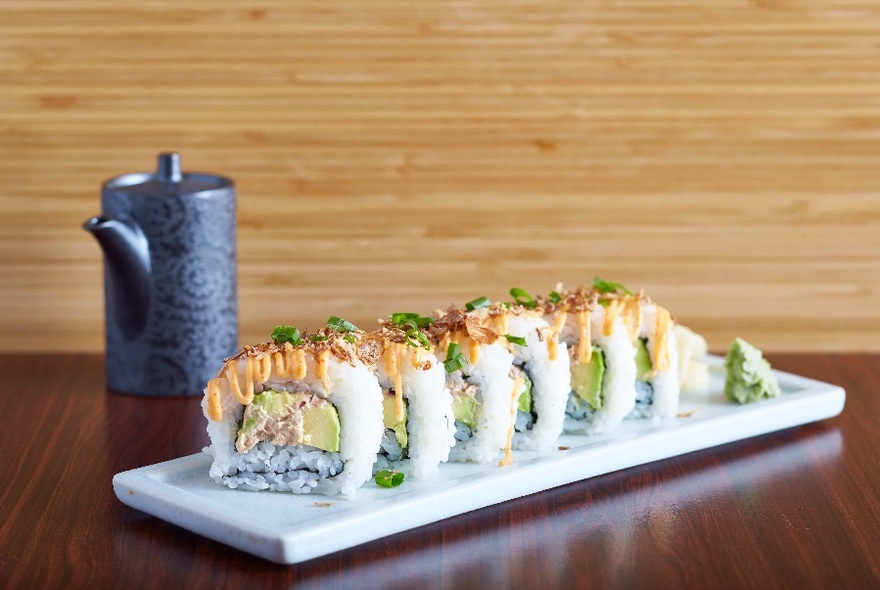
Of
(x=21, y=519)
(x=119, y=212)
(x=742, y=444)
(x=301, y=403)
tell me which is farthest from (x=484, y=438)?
(x=119, y=212)

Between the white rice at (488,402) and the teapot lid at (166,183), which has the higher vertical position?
the teapot lid at (166,183)

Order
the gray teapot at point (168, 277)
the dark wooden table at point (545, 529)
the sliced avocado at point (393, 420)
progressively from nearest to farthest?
the dark wooden table at point (545, 529) → the sliced avocado at point (393, 420) → the gray teapot at point (168, 277)

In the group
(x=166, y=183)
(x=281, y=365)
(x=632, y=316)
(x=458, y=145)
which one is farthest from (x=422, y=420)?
(x=458, y=145)

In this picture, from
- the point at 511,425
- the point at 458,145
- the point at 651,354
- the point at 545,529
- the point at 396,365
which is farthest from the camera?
the point at 458,145

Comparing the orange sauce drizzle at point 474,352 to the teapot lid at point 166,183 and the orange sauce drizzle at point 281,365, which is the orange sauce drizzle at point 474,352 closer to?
the orange sauce drizzle at point 281,365

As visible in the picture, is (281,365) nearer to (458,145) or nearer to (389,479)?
(389,479)

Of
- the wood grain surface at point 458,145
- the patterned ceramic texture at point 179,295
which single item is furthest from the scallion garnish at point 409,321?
the wood grain surface at point 458,145
